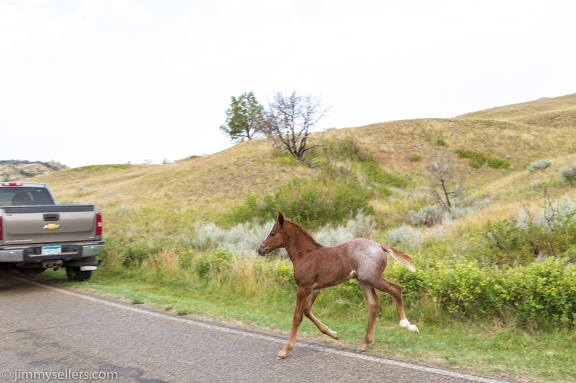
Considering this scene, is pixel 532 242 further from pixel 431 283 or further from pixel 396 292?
pixel 396 292

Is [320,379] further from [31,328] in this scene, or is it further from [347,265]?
[31,328]

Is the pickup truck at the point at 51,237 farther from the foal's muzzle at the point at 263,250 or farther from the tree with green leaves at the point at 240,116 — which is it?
the tree with green leaves at the point at 240,116

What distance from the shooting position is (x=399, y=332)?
6816 millimetres

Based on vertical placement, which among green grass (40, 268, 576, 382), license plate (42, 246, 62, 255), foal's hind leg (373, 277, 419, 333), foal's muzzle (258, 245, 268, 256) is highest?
foal's muzzle (258, 245, 268, 256)

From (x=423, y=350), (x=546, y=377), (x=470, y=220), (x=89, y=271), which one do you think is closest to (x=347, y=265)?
(x=423, y=350)

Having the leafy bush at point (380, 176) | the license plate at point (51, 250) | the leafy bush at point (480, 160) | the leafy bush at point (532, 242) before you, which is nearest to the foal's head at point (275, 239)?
the leafy bush at point (532, 242)

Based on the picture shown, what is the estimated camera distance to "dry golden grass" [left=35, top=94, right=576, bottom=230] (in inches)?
1107

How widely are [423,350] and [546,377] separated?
1.32m

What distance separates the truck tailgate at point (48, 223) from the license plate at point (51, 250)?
A: 169mm

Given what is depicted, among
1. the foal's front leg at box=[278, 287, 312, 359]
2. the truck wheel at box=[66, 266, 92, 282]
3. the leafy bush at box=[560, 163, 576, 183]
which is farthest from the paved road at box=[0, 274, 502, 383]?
the leafy bush at box=[560, 163, 576, 183]

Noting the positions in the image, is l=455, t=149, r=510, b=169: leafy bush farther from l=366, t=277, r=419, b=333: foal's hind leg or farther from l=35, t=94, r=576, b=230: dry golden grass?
l=366, t=277, r=419, b=333: foal's hind leg

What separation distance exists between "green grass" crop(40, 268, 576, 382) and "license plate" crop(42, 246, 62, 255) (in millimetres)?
912

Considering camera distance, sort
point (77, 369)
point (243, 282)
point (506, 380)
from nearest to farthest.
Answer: point (506, 380)
point (77, 369)
point (243, 282)

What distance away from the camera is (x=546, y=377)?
4.91 m
